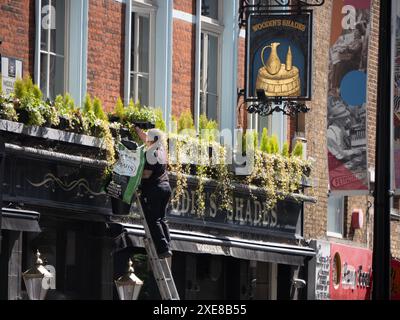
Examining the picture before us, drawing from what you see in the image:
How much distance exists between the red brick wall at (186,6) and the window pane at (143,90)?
1283 mm

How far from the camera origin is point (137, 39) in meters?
20.8

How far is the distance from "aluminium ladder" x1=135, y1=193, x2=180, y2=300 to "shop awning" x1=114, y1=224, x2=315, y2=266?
0.98ft

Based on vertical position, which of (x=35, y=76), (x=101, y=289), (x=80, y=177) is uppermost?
(x=35, y=76)

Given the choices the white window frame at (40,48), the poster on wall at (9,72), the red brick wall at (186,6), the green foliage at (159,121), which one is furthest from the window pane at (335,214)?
the poster on wall at (9,72)

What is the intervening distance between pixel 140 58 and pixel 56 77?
2.18 meters

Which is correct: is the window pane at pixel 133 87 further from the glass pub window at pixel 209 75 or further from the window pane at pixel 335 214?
the window pane at pixel 335 214

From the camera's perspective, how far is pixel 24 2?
18.2 metres

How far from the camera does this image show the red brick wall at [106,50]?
64.1 ft

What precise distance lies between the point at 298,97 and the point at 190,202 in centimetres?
224

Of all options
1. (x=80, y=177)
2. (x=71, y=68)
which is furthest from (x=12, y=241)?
(x=71, y=68)
